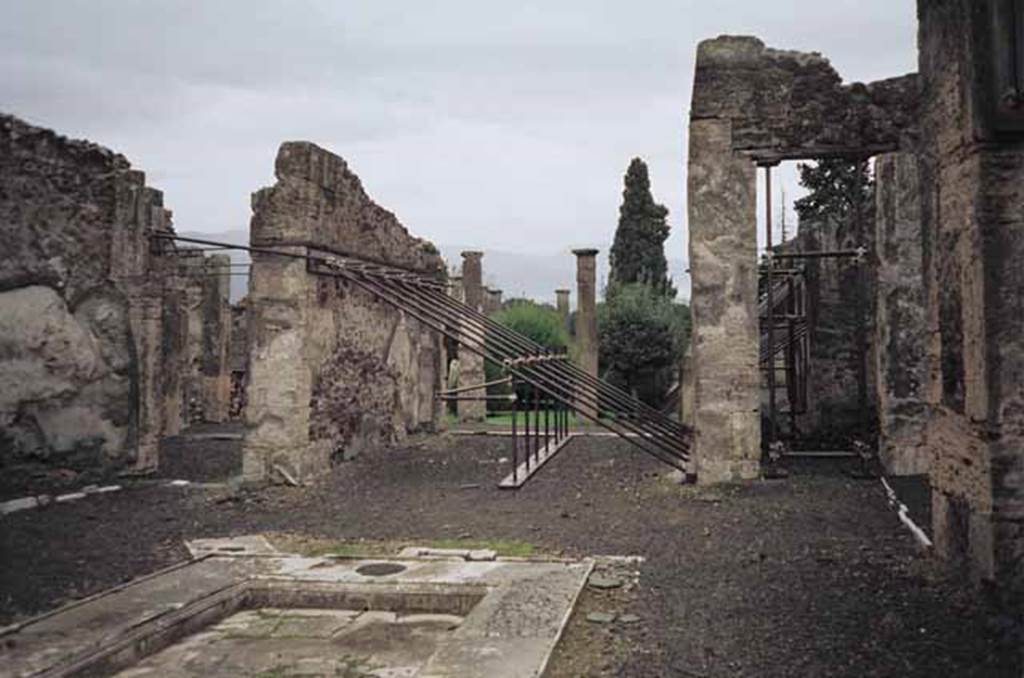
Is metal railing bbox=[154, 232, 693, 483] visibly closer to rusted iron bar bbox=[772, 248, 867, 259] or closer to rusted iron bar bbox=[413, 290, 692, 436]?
rusted iron bar bbox=[413, 290, 692, 436]

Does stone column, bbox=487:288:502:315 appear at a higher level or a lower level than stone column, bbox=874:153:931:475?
higher

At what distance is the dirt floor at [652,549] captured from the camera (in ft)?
12.7

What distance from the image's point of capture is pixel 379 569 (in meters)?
5.43

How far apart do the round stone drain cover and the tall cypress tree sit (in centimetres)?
2283

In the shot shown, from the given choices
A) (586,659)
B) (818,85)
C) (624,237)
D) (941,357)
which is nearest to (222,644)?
(586,659)

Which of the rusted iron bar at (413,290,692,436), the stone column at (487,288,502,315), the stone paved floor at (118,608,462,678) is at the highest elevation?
the stone column at (487,288,502,315)

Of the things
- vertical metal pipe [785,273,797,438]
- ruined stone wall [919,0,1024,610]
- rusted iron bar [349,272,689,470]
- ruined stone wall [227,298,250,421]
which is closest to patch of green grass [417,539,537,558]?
rusted iron bar [349,272,689,470]

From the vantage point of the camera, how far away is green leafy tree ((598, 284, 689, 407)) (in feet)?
63.7

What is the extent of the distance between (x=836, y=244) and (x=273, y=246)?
25.1ft

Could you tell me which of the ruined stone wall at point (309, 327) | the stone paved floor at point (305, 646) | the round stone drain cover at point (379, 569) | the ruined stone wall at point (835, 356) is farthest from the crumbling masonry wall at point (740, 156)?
the stone paved floor at point (305, 646)

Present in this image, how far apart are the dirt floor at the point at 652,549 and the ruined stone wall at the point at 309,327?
0.41m

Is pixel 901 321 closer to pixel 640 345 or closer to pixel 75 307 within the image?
pixel 75 307

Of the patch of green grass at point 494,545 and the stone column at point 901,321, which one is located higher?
the stone column at point 901,321

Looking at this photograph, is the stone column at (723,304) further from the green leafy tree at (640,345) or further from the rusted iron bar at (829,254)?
the green leafy tree at (640,345)
